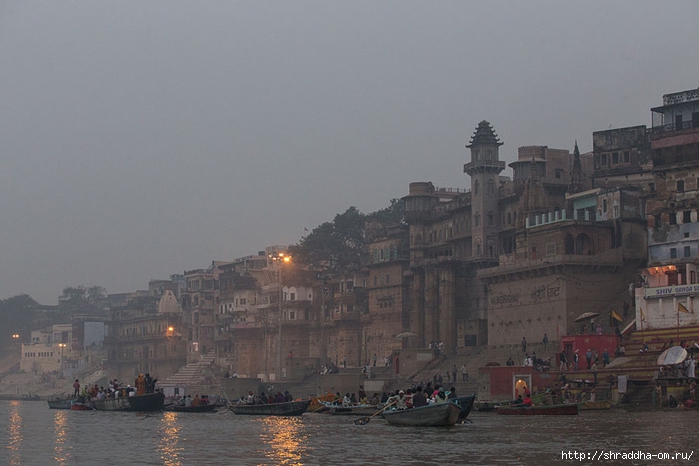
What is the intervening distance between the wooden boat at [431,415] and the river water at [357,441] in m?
0.29

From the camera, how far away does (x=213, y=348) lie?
381 ft

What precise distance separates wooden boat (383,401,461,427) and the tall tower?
38317 mm

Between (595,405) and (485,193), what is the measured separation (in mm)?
30816

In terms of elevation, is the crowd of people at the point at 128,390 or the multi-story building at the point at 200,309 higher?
→ the multi-story building at the point at 200,309

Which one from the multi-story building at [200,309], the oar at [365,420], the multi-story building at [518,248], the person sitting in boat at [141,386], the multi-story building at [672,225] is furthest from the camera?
the multi-story building at [200,309]

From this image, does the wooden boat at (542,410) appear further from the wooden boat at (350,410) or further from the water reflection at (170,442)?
the water reflection at (170,442)

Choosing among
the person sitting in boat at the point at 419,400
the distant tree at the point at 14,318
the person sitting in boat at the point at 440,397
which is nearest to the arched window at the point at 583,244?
the person sitting in boat at the point at 440,397

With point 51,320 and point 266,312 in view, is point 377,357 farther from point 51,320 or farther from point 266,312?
point 51,320

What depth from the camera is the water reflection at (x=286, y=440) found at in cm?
2814

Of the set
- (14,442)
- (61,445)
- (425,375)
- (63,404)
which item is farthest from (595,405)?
(63,404)

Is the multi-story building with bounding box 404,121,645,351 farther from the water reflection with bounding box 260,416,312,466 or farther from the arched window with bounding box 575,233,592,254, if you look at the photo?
the water reflection with bounding box 260,416,312,466

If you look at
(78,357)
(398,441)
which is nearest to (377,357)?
(398,441)

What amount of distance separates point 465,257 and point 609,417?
37.5 meters

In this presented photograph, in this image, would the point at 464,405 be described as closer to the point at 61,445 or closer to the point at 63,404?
the point at 61,445
